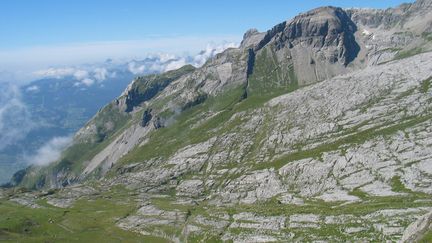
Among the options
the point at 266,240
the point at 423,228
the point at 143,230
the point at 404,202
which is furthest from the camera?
the point at 143,230

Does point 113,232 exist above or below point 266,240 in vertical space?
below

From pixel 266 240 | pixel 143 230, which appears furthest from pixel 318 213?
pixel 143 230

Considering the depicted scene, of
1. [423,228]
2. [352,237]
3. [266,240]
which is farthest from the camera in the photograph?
[266,240]

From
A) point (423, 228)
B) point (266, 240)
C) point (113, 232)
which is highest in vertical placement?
point (423, 228)

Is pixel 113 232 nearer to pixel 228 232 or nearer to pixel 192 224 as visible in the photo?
pixel 192 224

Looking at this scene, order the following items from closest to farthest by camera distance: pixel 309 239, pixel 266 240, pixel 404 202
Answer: pixel 309 239
pixel 266 240
pixel 404 202

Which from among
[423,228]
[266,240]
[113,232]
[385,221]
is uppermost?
[423,228]

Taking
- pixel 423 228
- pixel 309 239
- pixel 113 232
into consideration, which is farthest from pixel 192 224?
pixel 423 228

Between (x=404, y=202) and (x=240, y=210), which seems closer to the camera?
(x=404, y=202)

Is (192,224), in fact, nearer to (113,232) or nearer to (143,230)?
(143,230)
